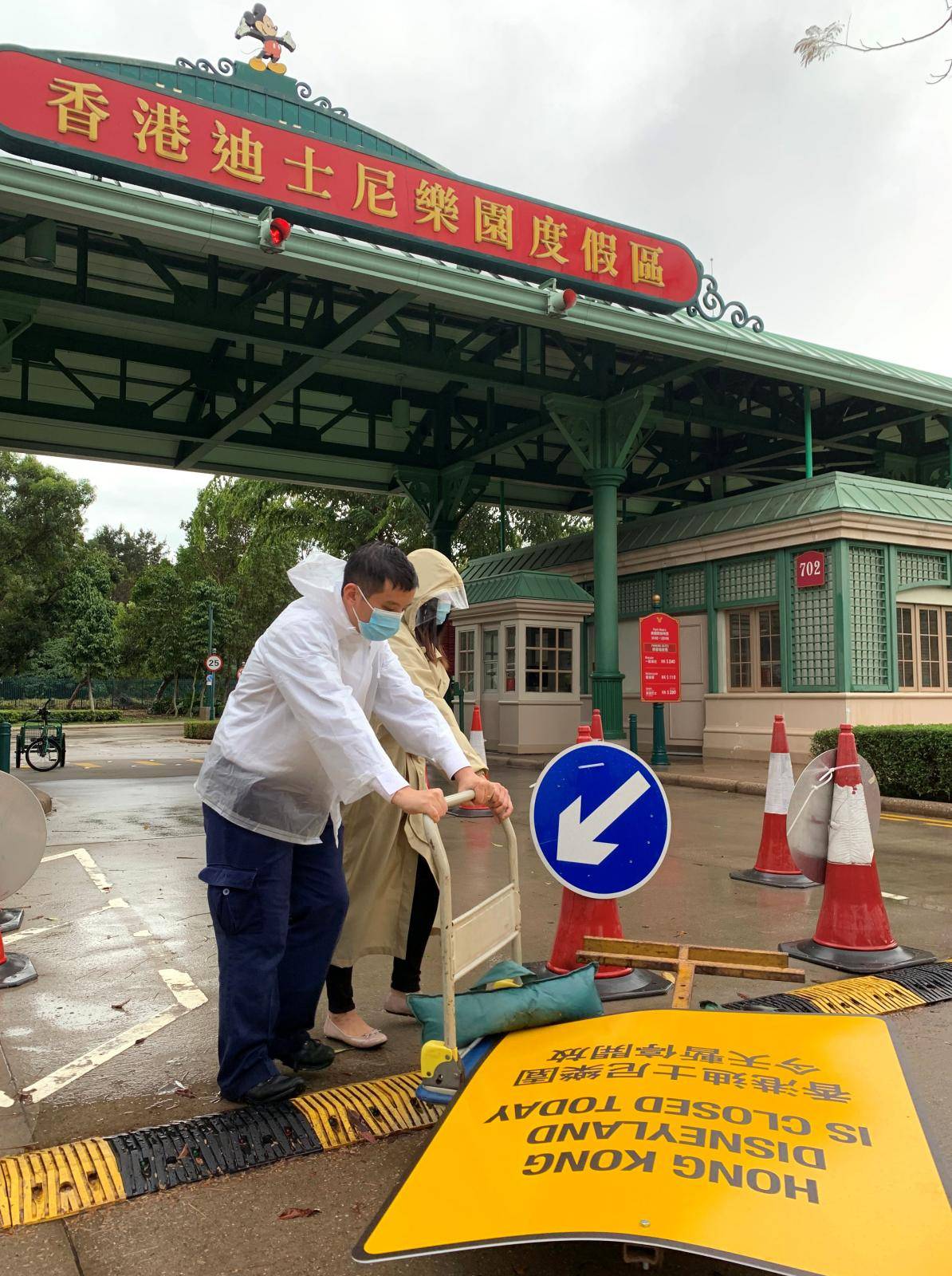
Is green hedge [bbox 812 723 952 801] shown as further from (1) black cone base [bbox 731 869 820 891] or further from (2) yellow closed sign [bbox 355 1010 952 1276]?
(2) yellow closed sign [bbox 355 1010 952 1276]

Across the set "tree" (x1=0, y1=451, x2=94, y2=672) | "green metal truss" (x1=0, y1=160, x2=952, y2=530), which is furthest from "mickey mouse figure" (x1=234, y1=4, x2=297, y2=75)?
"tree" (x1=0, y1=451, x2=94, y2=672)

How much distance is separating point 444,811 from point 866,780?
287 centimetres

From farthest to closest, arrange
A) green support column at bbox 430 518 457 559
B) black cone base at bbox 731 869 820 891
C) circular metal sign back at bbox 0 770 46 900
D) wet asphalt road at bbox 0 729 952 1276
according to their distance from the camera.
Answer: green support column at bbox 430 518 457 559, black cone base at bbox 731 869 820 891, circular metal sign back at bbox 0 770 46 900, wet asphalt road at bbox 0 729 952 1276

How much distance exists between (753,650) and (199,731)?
17.6 m

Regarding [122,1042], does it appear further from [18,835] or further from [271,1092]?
[18,835]

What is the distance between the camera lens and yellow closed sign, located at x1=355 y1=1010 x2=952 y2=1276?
72.8 inches

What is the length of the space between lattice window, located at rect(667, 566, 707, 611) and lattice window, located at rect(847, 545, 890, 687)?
2858 mm

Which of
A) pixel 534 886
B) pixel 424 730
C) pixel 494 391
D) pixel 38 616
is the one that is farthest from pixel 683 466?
pixel 38 616

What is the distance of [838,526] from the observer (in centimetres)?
1377

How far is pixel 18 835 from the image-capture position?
14.3 feet

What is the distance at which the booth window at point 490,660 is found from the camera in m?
17.7

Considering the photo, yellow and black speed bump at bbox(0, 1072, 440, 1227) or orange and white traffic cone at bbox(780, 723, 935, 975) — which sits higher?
orange and white traffic cone at bbox(780, 723, 935, 975)

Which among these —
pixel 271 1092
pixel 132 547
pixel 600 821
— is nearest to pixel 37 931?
pixel 271 1092

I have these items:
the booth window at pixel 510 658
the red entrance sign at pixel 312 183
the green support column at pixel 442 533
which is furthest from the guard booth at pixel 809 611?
the green support column at pixel 442 533
